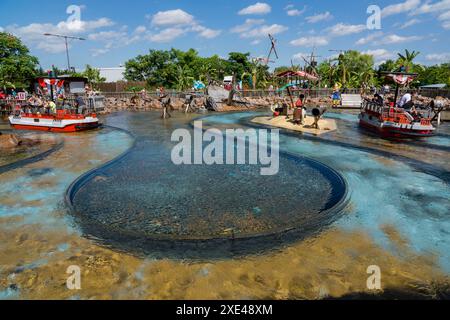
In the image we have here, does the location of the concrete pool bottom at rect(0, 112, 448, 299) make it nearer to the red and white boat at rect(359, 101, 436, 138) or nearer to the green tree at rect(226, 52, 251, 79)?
the red and white boat at rect(359, 101, 436, 138)

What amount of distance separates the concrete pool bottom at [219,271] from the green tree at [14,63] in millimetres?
30851

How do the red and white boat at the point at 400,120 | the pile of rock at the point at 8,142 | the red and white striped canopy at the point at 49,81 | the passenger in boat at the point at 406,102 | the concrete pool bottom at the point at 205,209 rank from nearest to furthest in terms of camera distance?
the concrete pool bottom at the point at 205,209, the pile of rock at the point at 8,142, the red and white boat at the point at 400,120, the passenger in boat at the point at 406,102, the red and white striped canopy at the point at 49,81

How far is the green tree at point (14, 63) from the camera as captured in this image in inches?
1171

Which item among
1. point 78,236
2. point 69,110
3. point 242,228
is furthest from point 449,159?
point 69,110

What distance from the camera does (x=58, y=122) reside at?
17.9 m

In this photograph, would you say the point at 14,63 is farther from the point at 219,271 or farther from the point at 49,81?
the point at 219,271

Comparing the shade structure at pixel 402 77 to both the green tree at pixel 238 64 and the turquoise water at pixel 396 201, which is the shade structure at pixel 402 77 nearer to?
the turquoise water at pixel 396 201

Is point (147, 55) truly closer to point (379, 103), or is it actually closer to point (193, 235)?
point (379, 103)

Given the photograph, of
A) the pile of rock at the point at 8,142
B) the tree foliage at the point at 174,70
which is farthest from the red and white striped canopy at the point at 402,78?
the tree foliage at the point at 174,70

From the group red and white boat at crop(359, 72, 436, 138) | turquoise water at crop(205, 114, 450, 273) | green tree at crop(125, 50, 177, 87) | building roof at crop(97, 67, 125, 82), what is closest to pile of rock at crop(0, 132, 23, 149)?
turquoise water at crop(205, 114, 450, 273)

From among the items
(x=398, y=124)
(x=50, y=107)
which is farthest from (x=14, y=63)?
(x=398, y=124)
